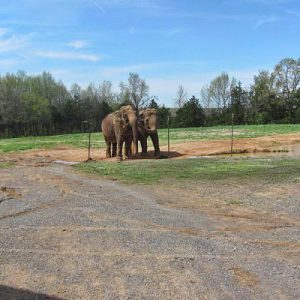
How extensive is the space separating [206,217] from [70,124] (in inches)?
2973

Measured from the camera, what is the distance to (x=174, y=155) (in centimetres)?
2652

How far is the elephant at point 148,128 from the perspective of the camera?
81.9ft

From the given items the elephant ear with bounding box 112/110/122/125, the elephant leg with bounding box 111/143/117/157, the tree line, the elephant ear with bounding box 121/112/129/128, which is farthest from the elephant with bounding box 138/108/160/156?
the tree line

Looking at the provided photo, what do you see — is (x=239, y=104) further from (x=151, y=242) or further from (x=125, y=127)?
(x=151, y=242)

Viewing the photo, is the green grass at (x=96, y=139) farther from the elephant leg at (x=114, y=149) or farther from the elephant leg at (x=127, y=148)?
the elephant leg at (x=127, y=148)

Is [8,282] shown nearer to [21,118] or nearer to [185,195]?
[185,195]

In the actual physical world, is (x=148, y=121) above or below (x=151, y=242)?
above

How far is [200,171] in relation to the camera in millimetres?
16844

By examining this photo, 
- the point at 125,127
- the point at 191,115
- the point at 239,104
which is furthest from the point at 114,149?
the point at 239,104

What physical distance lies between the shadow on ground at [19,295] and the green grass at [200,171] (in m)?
9.13

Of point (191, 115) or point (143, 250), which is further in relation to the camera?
point (191, 115)

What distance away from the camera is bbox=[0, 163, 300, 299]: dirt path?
6031 mm

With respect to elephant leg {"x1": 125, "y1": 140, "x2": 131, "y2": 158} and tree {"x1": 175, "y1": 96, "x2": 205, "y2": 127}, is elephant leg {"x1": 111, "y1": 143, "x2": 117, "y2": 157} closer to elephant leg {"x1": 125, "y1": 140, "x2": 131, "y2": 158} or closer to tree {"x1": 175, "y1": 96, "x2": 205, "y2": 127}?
elephant leg {"x1": 125, "y1": 140, "x2": 131, "y2": 158}

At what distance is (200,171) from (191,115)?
63470 mm
